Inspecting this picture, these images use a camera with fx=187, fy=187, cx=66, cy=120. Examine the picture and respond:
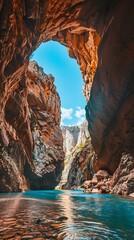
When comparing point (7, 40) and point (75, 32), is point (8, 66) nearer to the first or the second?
point (7, 40)

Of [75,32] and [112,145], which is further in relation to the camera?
[75,32]

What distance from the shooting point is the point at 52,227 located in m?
4.07

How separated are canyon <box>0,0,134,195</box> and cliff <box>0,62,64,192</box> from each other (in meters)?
0.28

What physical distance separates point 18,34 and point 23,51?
233 cm

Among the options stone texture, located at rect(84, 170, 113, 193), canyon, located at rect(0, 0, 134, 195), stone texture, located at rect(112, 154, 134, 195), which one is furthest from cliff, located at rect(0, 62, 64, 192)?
stone texture, located at rect(112, 154, 134, 195)

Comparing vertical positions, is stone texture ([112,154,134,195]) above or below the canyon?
below

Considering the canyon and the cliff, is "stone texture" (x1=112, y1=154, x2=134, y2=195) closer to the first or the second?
the canyon

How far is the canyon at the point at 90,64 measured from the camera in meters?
13.5

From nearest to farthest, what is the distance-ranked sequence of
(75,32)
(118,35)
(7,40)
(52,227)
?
(52,227), (7,40), (118,35), (75,32)

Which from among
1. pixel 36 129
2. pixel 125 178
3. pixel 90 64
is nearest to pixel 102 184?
pixel 125 178

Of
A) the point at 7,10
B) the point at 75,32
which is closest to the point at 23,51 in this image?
the point at 7,10

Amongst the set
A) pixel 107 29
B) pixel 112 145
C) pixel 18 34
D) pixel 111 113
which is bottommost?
pixel 112 145

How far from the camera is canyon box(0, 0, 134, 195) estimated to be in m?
13.5

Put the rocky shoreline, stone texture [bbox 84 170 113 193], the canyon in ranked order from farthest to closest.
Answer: stone texture [bbox 84 170 113 193] < the rocky shoreline < the canyon
